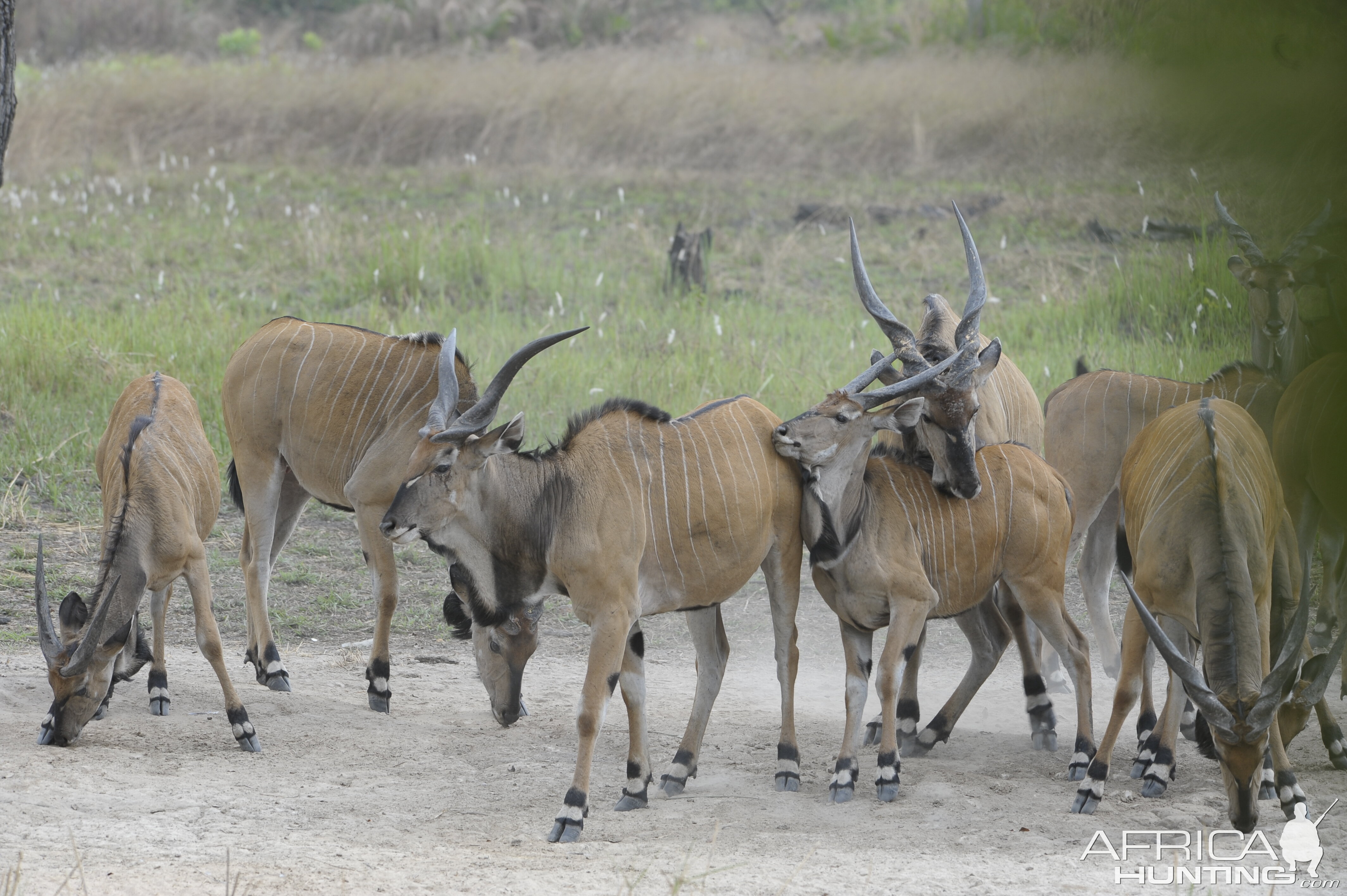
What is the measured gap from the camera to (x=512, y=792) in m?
4.72

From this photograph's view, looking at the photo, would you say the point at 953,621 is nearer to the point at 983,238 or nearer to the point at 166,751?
the point at 166,751

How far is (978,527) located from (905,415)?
1.65 ft

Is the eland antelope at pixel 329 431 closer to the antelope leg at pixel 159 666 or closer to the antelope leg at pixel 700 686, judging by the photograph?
the antelope leg at pixel 159 666

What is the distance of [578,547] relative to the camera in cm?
448

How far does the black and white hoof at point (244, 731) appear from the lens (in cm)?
495

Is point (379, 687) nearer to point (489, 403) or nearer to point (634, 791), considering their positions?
point (634, 791)

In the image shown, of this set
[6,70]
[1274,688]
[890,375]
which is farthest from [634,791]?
[6,70]

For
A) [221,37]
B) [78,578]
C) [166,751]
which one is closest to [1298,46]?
[166,751]

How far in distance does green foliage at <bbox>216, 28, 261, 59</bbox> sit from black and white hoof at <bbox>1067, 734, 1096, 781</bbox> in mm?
21148

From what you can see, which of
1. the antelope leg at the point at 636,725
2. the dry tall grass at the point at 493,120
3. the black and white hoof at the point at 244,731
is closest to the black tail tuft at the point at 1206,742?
the antelope leg at the point at 636,725

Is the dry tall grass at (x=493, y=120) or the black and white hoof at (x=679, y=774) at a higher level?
the dry tall grass at (x=493, y=120)

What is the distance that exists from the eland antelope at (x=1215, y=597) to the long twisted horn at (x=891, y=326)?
93cm

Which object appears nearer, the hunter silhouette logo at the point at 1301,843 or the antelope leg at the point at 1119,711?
the hunter silhouette logo at the point at 1301,843

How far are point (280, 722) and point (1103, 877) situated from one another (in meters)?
3.17
